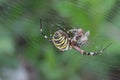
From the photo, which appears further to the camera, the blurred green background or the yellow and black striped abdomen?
the yellow and black striped abdomen

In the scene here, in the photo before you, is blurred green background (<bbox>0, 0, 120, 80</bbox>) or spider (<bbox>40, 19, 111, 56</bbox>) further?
spider (<bbox>40, 19, 111, 56</bbox>)

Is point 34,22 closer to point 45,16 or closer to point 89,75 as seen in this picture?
point 45,16

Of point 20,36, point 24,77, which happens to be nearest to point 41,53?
point 20,36

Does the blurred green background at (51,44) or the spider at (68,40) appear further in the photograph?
the spider at (68,40)

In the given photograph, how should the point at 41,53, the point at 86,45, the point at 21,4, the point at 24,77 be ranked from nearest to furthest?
the point at 21,4 → the point at 86,45 → the point at 41,53 → the point at 24,77
